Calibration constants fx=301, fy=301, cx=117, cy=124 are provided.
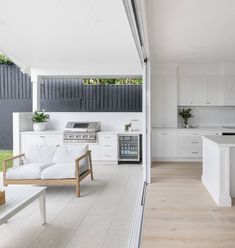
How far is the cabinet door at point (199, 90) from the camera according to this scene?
7812 mm

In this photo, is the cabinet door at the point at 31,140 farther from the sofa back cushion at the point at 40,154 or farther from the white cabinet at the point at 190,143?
the white cabinet at the point at 190,143

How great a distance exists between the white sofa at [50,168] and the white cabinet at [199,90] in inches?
138

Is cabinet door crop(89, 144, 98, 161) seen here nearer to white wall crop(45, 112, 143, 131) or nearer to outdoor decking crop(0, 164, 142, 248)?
white wall crop(45, 112, 143, 131)

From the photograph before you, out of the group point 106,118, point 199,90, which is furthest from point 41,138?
point 199,90

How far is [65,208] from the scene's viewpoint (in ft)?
13.8

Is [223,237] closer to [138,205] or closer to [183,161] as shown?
[138,205]

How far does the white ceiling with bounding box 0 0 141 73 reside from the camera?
4992mm

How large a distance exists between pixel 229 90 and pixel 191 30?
3232mm

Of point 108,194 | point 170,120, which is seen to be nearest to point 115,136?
point 170,120

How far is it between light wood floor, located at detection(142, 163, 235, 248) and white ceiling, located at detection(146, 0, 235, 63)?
8.62 feet

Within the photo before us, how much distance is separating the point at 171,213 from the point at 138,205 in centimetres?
53

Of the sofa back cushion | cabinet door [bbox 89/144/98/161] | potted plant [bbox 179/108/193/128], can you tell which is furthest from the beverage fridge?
the sofa back cushion

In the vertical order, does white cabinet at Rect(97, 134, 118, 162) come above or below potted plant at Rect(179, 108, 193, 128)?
below

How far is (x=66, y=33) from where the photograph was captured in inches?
233
